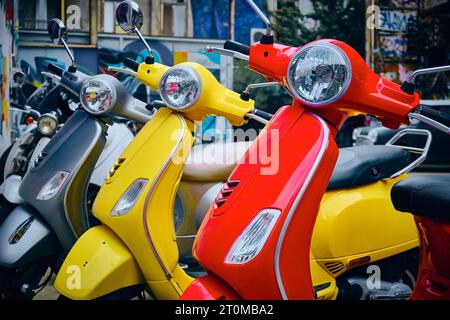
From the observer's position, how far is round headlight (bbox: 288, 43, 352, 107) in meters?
1.52

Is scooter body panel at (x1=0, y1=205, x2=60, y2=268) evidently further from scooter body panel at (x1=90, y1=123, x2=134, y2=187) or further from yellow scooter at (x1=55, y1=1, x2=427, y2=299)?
scooter body panel at (x1=90, y1=123, x2=134, y2=187)

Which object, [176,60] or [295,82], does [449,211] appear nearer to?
[295,82]

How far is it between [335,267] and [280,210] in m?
0.92

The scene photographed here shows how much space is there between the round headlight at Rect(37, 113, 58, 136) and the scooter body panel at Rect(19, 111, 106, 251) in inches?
39.2

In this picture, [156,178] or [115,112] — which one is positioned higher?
[115,112]

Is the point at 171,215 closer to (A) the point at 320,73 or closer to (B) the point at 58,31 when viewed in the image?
(A) the point at 320,73

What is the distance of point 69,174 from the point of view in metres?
2.50

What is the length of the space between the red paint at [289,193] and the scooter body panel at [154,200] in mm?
542

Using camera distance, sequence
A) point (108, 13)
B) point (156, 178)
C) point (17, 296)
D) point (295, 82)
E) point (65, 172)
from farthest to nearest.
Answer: point (108, 13) < point (65, 172) < point (17, 296) < point (156, 178) < point (295, 82)

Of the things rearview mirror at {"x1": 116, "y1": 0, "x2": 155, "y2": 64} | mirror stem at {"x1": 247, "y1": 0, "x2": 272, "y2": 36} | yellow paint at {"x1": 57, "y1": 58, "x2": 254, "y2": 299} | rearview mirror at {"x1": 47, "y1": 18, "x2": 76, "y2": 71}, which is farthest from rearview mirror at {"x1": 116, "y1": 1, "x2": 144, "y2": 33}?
mirror stem at {"x1": 247, "y1": 0, "x2": 272, "y2": 36}

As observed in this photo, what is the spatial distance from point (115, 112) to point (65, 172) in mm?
337

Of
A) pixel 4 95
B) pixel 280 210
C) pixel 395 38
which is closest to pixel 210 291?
pixel 280 210

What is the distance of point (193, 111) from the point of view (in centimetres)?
231

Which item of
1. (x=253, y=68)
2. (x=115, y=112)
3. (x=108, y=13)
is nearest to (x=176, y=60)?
(x=108, y=13)
